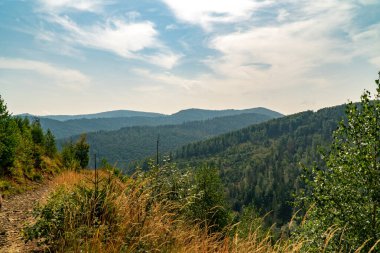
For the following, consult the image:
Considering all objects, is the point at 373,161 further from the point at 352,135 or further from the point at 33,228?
the point at 33,228

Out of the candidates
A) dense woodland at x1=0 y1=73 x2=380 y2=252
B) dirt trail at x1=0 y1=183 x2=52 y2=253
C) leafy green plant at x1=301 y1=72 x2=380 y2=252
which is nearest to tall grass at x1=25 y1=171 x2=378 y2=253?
dense woodland at x1=0 y1=73 x2=380 y2=252

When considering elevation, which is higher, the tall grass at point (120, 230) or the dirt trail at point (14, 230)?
the tall grass at point (120, 230)

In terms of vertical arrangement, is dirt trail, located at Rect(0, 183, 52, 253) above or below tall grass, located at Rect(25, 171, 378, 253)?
below

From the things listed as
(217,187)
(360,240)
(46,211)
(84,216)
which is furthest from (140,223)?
(217,187)

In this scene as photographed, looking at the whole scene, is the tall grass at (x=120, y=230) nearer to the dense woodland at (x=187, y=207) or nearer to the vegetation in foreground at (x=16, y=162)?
the dense woodland at (x=187, y=207)

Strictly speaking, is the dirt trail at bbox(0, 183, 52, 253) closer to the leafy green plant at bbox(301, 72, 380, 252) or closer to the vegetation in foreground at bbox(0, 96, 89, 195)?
the vegetation in foreground at bbox(0, 96, 89, 195)

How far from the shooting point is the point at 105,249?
504 cm

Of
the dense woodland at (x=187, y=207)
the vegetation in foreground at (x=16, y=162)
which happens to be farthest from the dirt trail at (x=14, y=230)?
the vegetation in foreground at (x=16, y=162)

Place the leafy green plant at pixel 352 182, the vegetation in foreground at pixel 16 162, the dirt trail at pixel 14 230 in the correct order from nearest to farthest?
the dirt trail at pixel 14 230
the leafy green plant at pixel 352 182
the vegetation in foreground at pixel 16 162

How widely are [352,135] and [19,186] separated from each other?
19551 mm

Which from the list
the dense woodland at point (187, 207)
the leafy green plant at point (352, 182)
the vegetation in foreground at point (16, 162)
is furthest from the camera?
the vegetation in foreground at point (16, 162)

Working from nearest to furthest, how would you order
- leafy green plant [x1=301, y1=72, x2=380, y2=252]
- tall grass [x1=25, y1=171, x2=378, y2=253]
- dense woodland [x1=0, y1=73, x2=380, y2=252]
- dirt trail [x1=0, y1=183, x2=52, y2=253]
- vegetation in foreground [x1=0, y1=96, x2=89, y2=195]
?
tall grass [x1=25, y1=171, x2=378, y2=253] < dense woodland [x1=0, y1=73, x2=380, y2=252] < dirt trail [x1=0, y1=183, x2=52, y2=253] < leafy green plant [x1=301, y1=72, x2=380, y2=252] < vegetation in foreground [x1=0, y1=96, x2=89, y2=195]

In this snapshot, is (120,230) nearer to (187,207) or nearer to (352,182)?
(187,207)

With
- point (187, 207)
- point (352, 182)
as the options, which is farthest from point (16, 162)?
point (352, 182)
